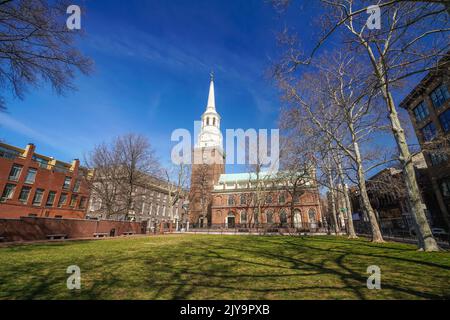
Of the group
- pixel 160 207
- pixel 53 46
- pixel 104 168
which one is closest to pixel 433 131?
pixel 53 46

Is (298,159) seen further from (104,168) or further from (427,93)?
(104,168)

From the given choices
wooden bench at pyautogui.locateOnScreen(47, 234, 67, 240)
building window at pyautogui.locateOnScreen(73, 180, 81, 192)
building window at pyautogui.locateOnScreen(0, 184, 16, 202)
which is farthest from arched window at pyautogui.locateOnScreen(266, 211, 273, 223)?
building window at pyautogui.locateOnScreen(0, 184, 16, 202)

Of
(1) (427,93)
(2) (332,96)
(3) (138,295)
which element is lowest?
(3) (138,295)

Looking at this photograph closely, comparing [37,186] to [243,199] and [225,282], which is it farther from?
[225,282]

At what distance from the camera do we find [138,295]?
3.51m

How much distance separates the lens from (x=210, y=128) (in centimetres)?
5750

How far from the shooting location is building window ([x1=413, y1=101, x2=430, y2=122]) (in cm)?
2755

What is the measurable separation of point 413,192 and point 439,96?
24.5m

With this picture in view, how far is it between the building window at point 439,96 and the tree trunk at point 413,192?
2146 centimetres

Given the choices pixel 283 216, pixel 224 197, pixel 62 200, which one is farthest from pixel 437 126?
pixel 62 200

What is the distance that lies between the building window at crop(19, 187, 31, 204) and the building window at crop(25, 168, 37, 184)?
115 centimetres

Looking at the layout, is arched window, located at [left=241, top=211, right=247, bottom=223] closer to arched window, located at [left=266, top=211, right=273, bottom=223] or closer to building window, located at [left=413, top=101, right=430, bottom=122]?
arched window, located at [left=266, top=211, right=273, bottom=223]

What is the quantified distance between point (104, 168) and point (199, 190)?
2944cm

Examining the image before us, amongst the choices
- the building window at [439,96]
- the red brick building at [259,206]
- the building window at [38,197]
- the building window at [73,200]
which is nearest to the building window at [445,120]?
the building window at [439,96]
